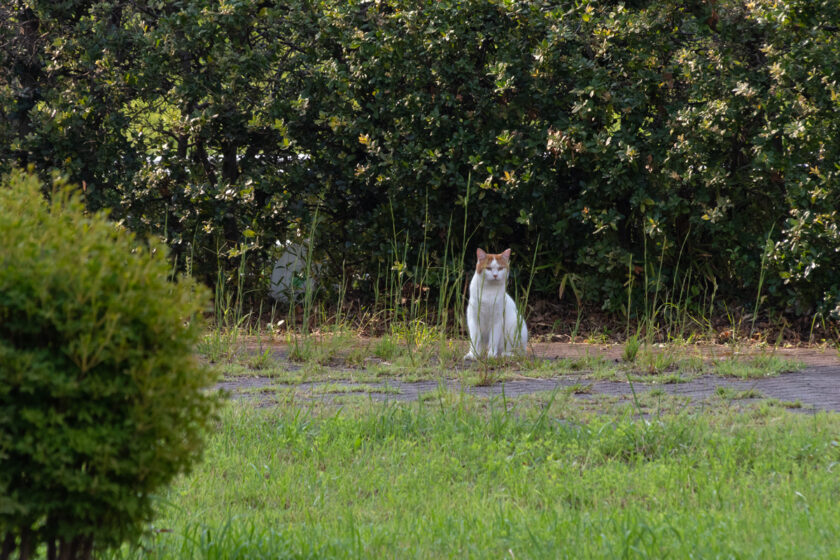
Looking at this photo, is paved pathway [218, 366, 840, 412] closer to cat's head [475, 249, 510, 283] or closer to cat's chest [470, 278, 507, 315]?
cat's chest [470, 278, 507, 315]

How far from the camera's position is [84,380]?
2367mm

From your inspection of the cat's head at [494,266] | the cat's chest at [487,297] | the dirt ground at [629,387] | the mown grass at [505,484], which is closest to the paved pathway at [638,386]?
the dirt ground at [629,387]

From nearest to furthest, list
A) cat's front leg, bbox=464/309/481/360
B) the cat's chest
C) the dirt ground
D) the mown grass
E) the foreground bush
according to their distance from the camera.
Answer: the foreground bush
the mown grass
the dirt ground
cat's front leg, bbox=464/309/481/360
the cat's chest

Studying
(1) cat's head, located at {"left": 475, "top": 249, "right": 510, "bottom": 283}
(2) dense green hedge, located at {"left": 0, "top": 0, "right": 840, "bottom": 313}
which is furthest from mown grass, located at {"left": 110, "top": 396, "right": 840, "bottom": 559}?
(2) dense green hedge, located at {"left": 0, "top": 0, "right": 840, "bottom": 313}

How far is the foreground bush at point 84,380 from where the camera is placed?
2.35 metres

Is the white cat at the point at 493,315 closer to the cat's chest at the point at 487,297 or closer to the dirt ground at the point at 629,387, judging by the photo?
the cat's chest at the point at 487,297

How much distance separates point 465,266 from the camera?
943 cm

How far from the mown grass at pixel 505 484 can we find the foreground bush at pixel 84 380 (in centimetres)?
46

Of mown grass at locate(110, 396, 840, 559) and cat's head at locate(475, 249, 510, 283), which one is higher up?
cat's head at locate(475, 249, 510, 283)

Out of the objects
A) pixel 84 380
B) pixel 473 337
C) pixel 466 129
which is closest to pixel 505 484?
pixel 84 380

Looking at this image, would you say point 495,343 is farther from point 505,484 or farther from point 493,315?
point 505,484

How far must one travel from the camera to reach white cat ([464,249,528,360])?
7312mm

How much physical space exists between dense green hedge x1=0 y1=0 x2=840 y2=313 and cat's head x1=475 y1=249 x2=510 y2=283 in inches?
41.8

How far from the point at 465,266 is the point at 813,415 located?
4.80 metres
